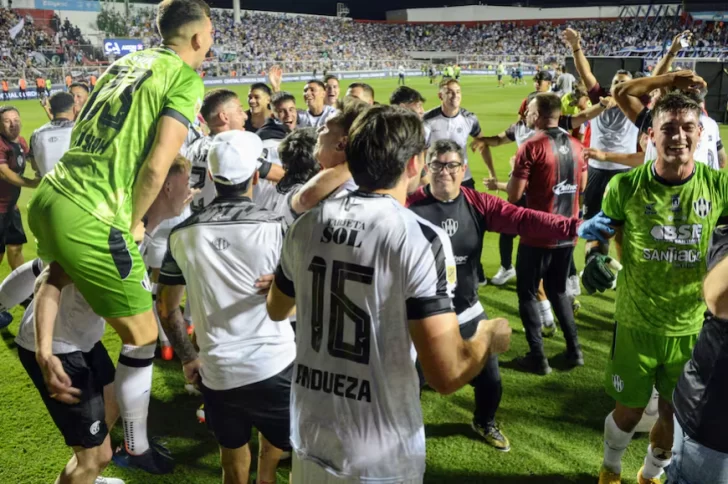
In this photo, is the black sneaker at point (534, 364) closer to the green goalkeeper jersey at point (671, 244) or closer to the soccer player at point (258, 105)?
the green goalkeeper jersey at point (671, 244)

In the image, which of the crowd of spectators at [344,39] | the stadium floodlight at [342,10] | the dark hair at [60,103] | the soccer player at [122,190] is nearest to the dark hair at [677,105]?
the soccer player at [122,190]

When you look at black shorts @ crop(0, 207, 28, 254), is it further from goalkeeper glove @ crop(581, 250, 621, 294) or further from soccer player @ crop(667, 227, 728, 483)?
soccer player @ crop(667, 227, 728, 483)

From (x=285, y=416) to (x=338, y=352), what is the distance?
3.46 feet

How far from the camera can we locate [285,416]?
3.10 meters

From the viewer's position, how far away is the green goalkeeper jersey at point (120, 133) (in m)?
3.38

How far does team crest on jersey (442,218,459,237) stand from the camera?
4168 mm

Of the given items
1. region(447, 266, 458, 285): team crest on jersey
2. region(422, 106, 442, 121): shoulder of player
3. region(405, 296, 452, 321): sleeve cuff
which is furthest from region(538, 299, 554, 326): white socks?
region(405, 296, 452, 321): sleeve cuff

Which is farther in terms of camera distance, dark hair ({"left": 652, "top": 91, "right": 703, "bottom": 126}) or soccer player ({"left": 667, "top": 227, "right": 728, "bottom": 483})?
dark hair ({"left": 652, "top": 91, "right": 703, "bottom": 126})

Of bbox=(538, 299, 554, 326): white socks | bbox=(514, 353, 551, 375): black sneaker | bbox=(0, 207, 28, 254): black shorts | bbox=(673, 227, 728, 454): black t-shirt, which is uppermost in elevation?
bbox=(673, 227, 728, 454): black t-shirt

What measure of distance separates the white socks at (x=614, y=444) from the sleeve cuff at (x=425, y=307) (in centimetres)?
226

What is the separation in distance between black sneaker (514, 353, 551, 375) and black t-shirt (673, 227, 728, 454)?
3023 millimetres

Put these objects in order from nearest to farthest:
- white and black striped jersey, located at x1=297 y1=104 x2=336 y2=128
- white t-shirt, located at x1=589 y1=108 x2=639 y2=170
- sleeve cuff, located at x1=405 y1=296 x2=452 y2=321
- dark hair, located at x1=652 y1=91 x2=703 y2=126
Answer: sleeve cuff, located at x1=405 y1=296 x2=452 y2=321 → dark hair, located at x1=652 y1=91 x2=703 y2=126 → white and black striped jersey, located at x1=297 y1=104 x2=336 y2=128 → white t-shirt, located at x1=589 y1=108 x2=639 y2=170

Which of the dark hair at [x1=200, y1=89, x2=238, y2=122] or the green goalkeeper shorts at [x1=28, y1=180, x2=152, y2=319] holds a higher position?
the dark hair at [x1=200, y1=89, x2=238, y2=122]

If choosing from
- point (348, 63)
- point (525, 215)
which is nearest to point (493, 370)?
point (525, 215)
